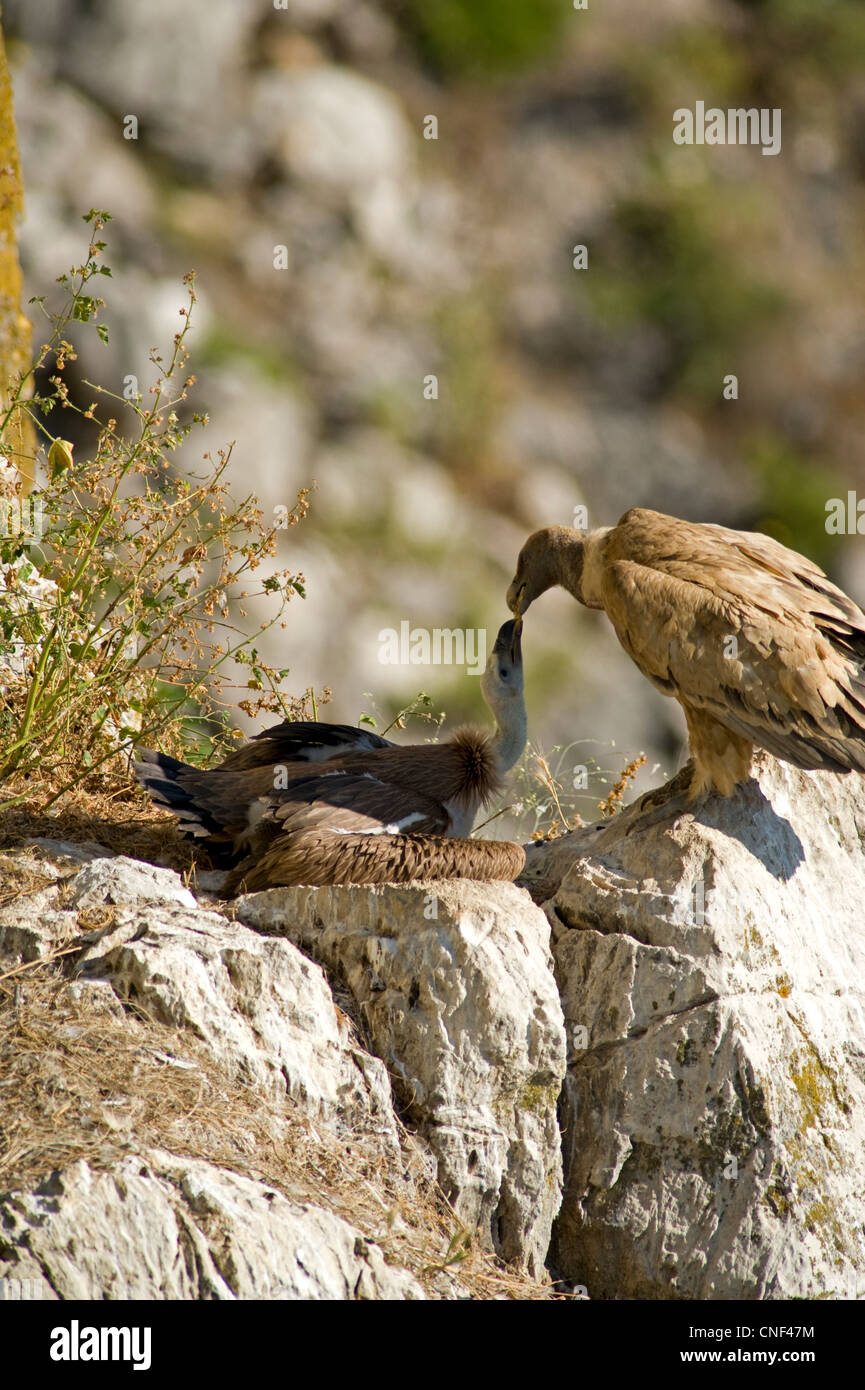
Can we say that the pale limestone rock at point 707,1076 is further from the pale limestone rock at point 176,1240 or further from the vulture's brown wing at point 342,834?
the pale limestone rock at point 176,1240

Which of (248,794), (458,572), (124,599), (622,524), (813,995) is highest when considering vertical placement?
(458,572)

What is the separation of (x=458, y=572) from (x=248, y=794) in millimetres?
19042

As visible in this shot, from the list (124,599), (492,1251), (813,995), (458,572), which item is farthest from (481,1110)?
(458,572)

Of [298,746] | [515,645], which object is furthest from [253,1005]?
[515,645]

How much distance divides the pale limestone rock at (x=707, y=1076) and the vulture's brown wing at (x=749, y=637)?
0.46 m

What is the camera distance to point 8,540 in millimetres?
5375

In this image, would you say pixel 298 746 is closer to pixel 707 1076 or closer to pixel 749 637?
pixel 749 637

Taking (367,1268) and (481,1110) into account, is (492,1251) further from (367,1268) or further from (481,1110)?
(367,1268)

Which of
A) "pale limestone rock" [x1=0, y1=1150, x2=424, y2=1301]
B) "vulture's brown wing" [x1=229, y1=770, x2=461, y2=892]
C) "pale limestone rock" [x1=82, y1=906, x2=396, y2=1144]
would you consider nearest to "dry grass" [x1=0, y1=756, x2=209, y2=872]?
"vulture's brown wing" [x1=229, y1=770, x2=461, y2=892]

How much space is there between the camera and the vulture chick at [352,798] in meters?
4.96

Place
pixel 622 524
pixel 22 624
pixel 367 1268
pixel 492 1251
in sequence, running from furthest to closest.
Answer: pixel 622 524
pixel 22 624
pixel 492 1251
pixel 367 1268

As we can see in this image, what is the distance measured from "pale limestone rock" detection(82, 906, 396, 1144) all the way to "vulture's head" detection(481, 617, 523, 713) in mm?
1735

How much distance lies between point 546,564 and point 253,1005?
2.88m

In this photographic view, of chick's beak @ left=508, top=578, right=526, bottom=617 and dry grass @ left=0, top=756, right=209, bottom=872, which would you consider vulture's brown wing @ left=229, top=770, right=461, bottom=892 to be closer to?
dry grass @ left=0, top=756, right=209, bottom=872
